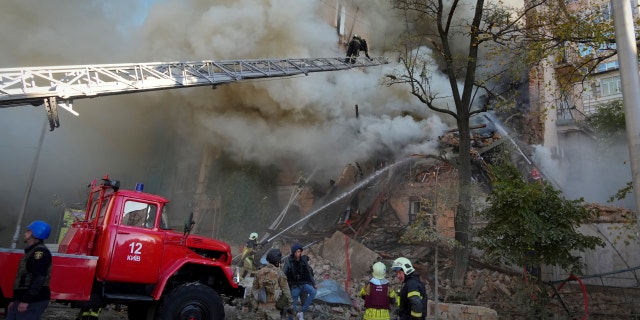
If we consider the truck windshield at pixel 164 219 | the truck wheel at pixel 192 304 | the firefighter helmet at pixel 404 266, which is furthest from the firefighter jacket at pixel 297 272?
the firefighter helmet at pixel 404 266

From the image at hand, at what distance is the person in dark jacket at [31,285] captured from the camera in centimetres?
379

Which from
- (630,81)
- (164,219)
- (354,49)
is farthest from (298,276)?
(354,49)

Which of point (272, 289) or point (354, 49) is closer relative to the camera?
point (272, 289)

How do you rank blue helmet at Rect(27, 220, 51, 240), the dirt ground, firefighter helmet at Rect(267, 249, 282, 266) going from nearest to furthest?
blue helmet at Rect(27, 220, 51, 240)
firefighter helmet at Rect(267, 249, 282, 266)
the dirt ground

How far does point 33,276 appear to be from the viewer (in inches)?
150

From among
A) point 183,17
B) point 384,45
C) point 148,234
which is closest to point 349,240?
point 148,234

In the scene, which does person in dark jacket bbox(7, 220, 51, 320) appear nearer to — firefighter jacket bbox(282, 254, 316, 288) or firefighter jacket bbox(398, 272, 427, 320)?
firefighter jacket bbox(282, 254, 316, 288)

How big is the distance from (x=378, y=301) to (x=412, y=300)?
0.49 meters

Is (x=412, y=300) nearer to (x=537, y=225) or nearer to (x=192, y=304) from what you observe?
(x=192, y=304)

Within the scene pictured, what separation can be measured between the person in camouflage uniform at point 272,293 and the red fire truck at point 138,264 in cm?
32

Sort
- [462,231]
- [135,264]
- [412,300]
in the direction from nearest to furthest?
1. [412,300]
2. [135,264]
3. [462,231]

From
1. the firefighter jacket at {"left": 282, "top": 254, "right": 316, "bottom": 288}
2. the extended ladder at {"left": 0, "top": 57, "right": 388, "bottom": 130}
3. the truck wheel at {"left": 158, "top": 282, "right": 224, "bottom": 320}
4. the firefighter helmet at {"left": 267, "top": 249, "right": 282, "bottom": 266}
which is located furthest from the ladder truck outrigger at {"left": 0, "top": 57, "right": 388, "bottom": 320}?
the extended ladder at {"left": 0, "top": 57, "right": 388, "bottom": 130}

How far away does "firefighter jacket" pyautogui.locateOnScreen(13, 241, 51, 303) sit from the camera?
3.79 meters

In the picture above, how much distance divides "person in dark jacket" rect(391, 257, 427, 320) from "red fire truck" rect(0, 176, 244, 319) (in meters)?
2.70
